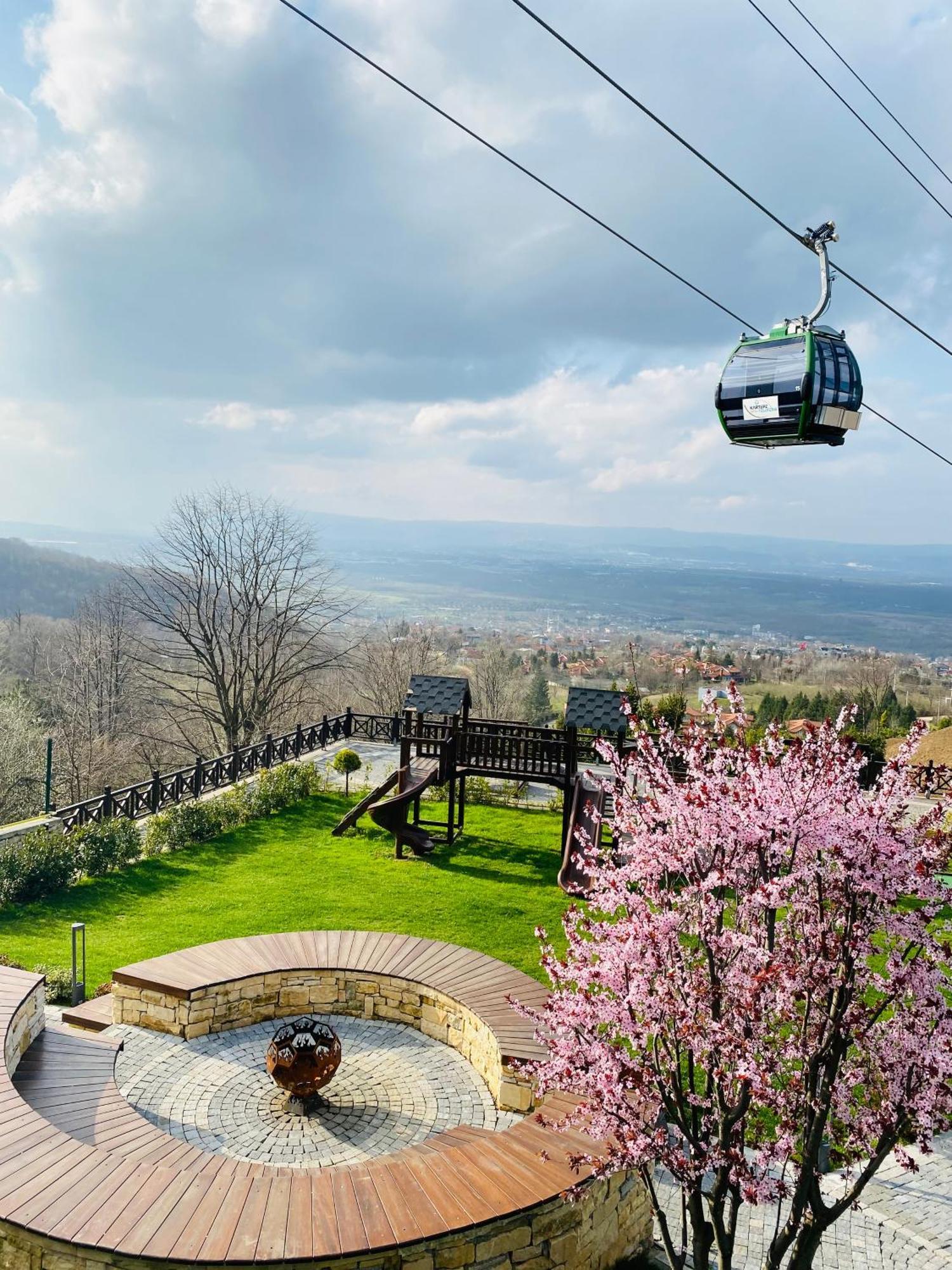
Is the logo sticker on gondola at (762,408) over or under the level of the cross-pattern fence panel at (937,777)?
over

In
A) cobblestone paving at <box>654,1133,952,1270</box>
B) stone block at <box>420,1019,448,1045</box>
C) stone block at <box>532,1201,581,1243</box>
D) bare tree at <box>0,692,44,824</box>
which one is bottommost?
bare tree at <box>0,692,44,824</box>

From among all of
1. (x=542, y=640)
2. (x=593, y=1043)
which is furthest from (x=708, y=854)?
(x=542, y=640)

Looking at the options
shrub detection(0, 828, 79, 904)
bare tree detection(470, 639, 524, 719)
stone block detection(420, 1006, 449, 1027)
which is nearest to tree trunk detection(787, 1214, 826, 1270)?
stone block detection(420, 1006, 449, 1027)

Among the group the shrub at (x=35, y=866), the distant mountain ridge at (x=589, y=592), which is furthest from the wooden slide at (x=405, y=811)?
the distant mountain ridge at (x=589, y=592)

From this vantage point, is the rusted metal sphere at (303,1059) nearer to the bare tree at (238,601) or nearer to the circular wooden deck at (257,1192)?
the circular wooden deck at (257,1192)

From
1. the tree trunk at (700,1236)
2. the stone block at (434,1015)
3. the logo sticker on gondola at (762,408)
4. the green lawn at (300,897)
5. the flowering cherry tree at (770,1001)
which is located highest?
the logo sticker on gondola at (762,408)

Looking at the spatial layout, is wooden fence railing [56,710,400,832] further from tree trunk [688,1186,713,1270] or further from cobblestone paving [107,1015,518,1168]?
tree trunk [688,1186,713,1270]
